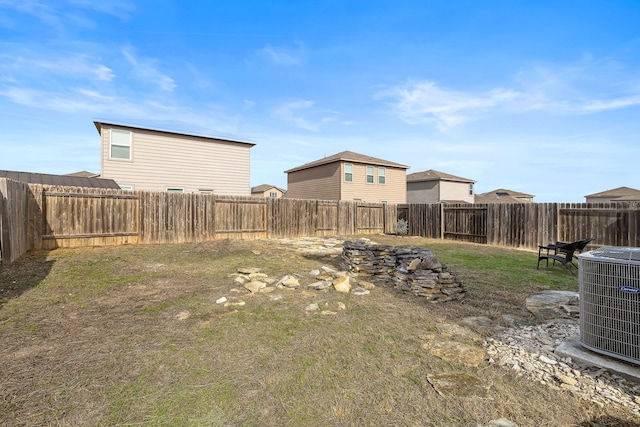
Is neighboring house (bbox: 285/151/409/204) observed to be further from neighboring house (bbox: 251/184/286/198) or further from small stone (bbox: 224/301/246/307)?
neighboring house (bbox: 251/184/286/198)

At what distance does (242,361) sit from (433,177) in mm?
29654

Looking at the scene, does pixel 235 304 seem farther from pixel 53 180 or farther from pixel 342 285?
pixel 53 180

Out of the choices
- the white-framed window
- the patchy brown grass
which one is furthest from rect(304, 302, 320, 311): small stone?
the white-framed window

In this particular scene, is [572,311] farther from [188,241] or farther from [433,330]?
[188,241]

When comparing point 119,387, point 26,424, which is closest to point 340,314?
→ point 119,387

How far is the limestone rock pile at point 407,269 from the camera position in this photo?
5.22 m

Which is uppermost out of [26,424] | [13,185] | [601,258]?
[13,185]

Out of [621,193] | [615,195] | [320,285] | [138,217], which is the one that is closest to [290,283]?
[320,285]

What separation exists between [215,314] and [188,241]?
797 cm

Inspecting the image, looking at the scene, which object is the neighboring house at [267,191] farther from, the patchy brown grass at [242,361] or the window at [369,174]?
the patchy brown grass at [242,361]

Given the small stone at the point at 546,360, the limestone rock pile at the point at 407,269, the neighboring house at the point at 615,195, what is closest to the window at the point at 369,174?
the limestone rock pile at the point at 407,269

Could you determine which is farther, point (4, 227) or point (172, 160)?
point (172, 160)

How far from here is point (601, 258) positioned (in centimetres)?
284

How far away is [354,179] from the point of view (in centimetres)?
2181
